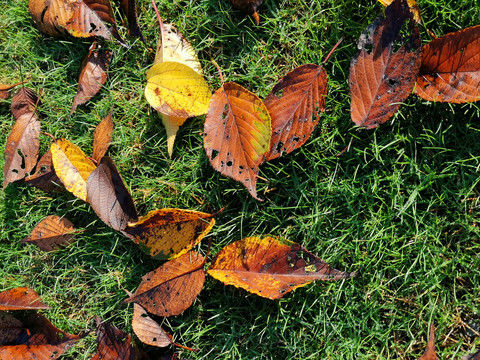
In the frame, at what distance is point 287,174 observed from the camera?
2029mm

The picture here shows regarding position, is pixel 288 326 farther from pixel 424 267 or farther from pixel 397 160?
pixel 397 160

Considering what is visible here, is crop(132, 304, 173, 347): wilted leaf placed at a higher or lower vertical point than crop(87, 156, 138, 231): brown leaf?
lower

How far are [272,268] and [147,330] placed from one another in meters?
0.69

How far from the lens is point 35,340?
87.9 inches

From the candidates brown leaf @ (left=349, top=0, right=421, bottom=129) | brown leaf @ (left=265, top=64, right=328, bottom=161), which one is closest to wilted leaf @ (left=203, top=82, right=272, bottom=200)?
brown leaf @ (left=265, top=64, right=328, bottom=161)

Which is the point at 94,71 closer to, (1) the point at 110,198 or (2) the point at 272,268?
(1) the point at 110,198

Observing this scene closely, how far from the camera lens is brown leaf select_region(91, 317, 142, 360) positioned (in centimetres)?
202

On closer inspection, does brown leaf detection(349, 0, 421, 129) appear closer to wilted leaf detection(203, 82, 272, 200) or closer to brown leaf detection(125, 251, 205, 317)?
wilted leaf detection(203, 82, 272, 200)

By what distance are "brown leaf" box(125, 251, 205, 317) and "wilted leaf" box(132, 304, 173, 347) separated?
5 centimetres

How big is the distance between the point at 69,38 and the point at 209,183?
1210 mm

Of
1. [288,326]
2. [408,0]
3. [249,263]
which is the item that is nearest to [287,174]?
[249,263]

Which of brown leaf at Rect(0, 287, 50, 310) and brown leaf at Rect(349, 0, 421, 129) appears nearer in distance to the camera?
brown leaf at Rect(349, 0, 421, 129)

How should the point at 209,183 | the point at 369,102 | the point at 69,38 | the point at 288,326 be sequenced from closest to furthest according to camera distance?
the point at 369,102 < the point at 288,326 < the point at 209,183 < the point at 69,38

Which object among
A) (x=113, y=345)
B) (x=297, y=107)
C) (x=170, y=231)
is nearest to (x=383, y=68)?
(x=297, y=107)
